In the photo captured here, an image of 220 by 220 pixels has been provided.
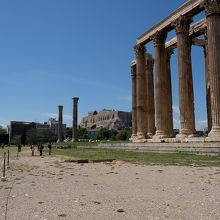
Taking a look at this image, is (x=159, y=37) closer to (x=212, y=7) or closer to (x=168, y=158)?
(x=212, y=7)

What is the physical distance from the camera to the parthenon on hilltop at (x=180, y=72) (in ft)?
129

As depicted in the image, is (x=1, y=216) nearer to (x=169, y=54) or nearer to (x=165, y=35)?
(x=165, y=35)

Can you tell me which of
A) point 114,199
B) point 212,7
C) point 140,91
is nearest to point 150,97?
point 140,91

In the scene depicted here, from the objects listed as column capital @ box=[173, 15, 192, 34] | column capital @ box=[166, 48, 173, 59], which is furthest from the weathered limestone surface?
column capital @ box=[173, 15, 192, 34]

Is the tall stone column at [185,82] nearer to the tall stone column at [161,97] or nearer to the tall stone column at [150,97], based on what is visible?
the tall stone column at [161,97]

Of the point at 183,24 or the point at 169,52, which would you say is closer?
the point at 183,24

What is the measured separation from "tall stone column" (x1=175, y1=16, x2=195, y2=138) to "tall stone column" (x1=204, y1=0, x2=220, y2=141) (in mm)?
6048

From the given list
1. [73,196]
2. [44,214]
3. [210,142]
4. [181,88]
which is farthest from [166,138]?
[44,214]

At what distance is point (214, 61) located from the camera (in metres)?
39.0

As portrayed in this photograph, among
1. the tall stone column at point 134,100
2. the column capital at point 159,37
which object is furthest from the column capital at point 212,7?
the tall stone column at point 134,100

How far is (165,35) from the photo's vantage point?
5319 cm

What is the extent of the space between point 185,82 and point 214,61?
23.0 ft

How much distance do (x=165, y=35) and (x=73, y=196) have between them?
1740 inches

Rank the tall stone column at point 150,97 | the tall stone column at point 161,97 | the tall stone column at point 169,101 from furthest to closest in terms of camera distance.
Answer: the tall stone column at point 150,97 < the tall stone column at point 169,101 < the tall stone column at point 161,97
